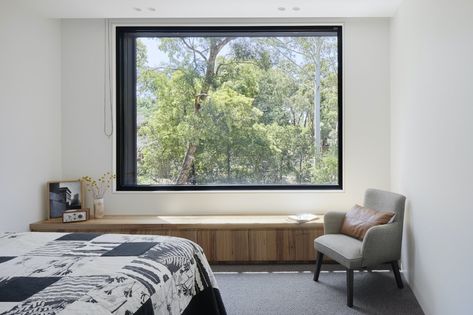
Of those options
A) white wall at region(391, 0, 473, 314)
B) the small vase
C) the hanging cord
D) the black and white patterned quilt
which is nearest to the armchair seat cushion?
white wall at region(391, 0, 473, 314)

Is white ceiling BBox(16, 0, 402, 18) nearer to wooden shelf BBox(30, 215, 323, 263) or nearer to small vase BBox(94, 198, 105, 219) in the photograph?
small vase BBox(94, 198, 105, 219)

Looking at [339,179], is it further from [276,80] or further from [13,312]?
[13,312]

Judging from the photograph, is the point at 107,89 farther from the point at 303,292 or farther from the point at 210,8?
the point at 303,292

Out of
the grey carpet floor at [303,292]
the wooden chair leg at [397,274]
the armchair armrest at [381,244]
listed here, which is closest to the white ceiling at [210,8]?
the armchair armrest at [381,244]

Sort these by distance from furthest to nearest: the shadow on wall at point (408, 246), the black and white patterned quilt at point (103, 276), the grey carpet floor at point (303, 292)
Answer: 1. the shadow on wall at point (408, 246)
2. the grey carpet floor at point (303, 292)
3. the black and white patterned quilt at point (103, 276)

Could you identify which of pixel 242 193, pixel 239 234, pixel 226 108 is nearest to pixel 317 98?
pixel 226 108

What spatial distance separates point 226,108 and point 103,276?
2624 mm

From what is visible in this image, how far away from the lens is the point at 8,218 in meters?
3.03

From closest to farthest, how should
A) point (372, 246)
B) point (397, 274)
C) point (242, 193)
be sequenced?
1. point (372, 246)
2. point (397, 274)
3. point (242, 193)

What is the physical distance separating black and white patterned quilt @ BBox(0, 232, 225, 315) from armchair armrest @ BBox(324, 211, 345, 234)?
1.38 meters

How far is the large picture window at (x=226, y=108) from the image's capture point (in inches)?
151

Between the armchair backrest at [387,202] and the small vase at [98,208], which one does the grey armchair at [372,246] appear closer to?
the armchair backrest at [387,202]

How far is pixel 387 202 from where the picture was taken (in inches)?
115

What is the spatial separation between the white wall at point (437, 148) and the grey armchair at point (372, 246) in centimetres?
12
